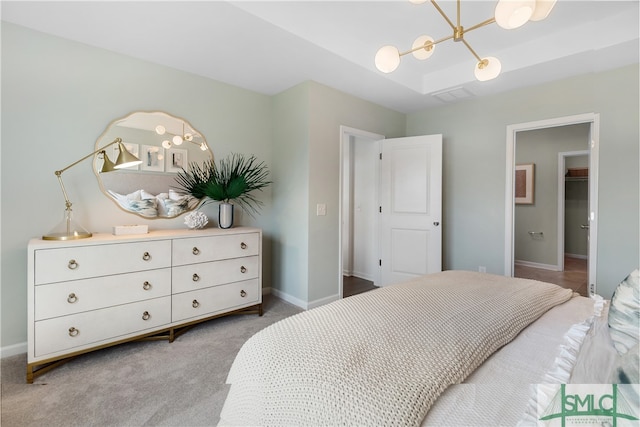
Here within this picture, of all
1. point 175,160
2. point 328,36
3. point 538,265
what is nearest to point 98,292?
point 175,160

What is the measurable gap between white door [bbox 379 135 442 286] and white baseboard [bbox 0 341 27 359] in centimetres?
352

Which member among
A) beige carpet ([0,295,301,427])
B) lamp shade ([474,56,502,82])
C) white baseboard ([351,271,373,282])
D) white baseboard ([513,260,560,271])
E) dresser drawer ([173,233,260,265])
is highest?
lamp shade ([474,56,502,82])

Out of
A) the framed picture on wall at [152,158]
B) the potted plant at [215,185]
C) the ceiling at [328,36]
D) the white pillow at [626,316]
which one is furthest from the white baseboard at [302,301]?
the white pillow at [626,316]

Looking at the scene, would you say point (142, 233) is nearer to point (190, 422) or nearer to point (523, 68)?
point (190, 422)

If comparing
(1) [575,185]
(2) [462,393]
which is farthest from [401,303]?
(1) [575,185]

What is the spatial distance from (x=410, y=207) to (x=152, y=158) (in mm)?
2917

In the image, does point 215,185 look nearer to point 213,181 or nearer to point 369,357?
point 213,181

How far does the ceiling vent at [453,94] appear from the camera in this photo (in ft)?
10.8

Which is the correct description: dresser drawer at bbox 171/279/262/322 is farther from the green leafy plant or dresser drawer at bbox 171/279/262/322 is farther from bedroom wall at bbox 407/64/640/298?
bedroom wall at bbox 407/64/640/298

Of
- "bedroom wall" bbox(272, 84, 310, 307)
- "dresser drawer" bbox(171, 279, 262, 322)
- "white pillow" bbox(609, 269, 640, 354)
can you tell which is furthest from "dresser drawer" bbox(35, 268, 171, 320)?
"white pillow" bbox(609, 269, 640, 354)

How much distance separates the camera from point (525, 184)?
5125 mm

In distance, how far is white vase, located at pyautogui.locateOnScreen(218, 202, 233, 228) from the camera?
2869mm

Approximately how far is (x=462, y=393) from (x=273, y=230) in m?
2.93

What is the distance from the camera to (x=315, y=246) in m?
3.17
